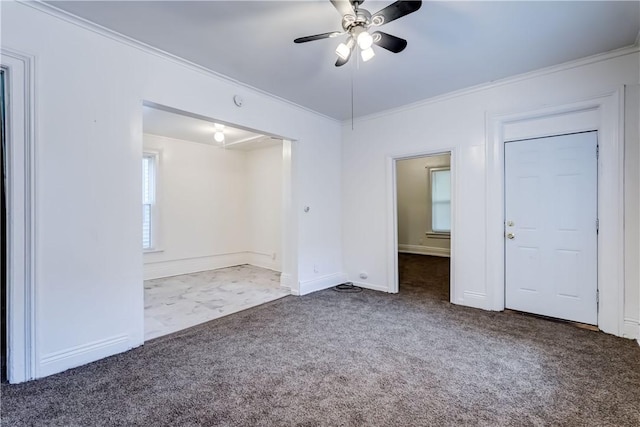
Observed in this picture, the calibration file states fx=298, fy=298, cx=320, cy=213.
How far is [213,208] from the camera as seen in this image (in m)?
6.24

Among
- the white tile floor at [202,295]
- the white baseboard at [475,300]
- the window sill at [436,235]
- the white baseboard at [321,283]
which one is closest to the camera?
the white tile floor at [202,295]

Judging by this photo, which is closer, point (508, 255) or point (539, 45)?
point (539, 45)

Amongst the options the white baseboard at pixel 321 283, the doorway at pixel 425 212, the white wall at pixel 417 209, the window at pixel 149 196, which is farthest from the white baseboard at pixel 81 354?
the white wall at pixel 417 209

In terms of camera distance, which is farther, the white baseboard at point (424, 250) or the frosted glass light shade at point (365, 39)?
the white baseboard at point (424, 250)

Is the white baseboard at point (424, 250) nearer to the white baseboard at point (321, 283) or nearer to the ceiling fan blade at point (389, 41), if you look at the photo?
the white baseboard at point (321, 283)

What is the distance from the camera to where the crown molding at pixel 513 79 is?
109 inches

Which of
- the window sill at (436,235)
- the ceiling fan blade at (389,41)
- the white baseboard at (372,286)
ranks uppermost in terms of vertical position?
the ceiling fan blade at (389,41)

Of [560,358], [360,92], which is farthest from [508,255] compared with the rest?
[360,92]

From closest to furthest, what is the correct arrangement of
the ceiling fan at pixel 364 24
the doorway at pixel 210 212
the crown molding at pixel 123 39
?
the ceiling fan at pixel 364 24 < the crown molding at pixel 123 39 < the doorway at pixel 210 212

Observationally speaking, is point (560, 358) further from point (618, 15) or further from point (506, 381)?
point (618, 15)

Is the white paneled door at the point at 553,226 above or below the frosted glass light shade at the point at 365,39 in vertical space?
below

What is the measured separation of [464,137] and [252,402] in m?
3.58

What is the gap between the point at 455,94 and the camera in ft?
12.2

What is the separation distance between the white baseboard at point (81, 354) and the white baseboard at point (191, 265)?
3106 millimetres
